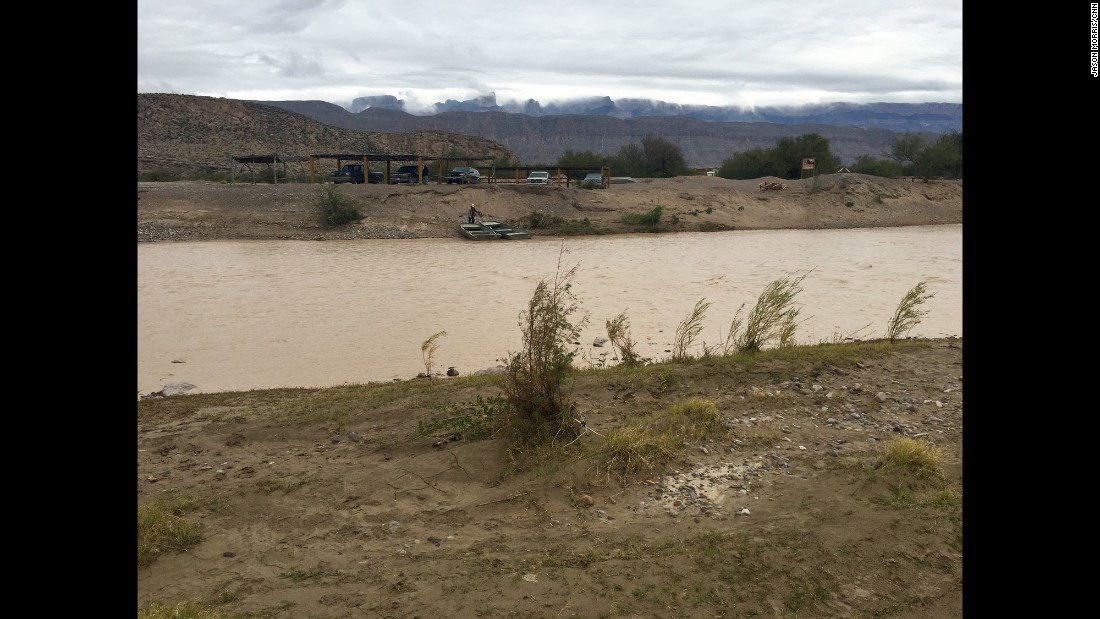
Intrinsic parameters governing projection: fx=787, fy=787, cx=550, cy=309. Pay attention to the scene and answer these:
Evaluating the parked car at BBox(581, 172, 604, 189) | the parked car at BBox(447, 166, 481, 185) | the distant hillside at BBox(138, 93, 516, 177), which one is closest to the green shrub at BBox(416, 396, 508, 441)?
the parked car at BBox(447, 166, 481, 185)

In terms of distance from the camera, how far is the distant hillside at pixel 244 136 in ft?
184

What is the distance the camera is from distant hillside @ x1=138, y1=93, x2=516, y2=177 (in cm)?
5616

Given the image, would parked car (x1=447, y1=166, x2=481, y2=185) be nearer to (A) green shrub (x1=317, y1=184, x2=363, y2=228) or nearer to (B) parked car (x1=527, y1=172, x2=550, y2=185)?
(B) parked car (x1=527, y1=172, x2=550, y2=185)

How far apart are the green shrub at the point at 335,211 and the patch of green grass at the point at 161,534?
24.6 metres

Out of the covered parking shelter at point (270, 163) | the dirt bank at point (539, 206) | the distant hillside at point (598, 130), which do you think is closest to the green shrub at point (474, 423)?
the dirt bank at point (539, 206)

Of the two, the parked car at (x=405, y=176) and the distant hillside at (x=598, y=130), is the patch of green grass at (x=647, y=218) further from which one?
the distant hillside at (x=598, y=130)

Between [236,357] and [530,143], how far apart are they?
101 meters

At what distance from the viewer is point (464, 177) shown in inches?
1438

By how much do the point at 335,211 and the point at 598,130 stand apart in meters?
90.3

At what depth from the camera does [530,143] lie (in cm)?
11094
